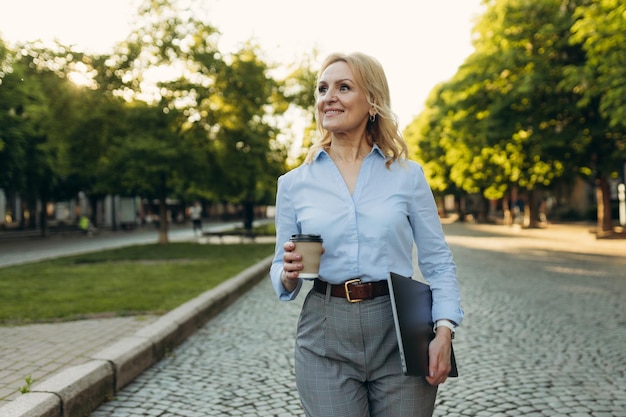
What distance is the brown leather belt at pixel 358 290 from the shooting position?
2.12m

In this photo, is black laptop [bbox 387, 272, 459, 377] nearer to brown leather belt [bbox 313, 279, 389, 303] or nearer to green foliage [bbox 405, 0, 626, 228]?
brown leather belt [bbox 313, 279, 389, 303]

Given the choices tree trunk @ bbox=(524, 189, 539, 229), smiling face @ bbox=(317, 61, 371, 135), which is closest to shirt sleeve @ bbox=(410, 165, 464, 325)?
smiling face @ bbox=(317, 61, 371, 135)

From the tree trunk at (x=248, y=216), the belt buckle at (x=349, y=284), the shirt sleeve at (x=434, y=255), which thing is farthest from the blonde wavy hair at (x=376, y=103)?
the tree trunk at (x=248, y=216)

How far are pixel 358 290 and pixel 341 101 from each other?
683 millimetres

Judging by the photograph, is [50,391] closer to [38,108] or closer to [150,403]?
[150,403]

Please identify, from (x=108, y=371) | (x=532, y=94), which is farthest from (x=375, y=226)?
(x=532, y=94)

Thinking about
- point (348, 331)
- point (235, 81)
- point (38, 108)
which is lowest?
point (348, 331)

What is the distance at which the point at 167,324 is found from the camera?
22.5ft

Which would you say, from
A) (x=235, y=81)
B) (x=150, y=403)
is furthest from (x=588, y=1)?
(x=150, y=403)

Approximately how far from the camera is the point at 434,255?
86.0 inches

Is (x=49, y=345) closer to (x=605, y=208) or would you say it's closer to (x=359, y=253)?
(x=359, y=253)

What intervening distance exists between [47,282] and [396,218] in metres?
11.4

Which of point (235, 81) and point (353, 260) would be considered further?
point (235, 81)

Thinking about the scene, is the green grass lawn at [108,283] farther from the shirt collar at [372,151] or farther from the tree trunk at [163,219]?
the shirt collar at [372,151]
